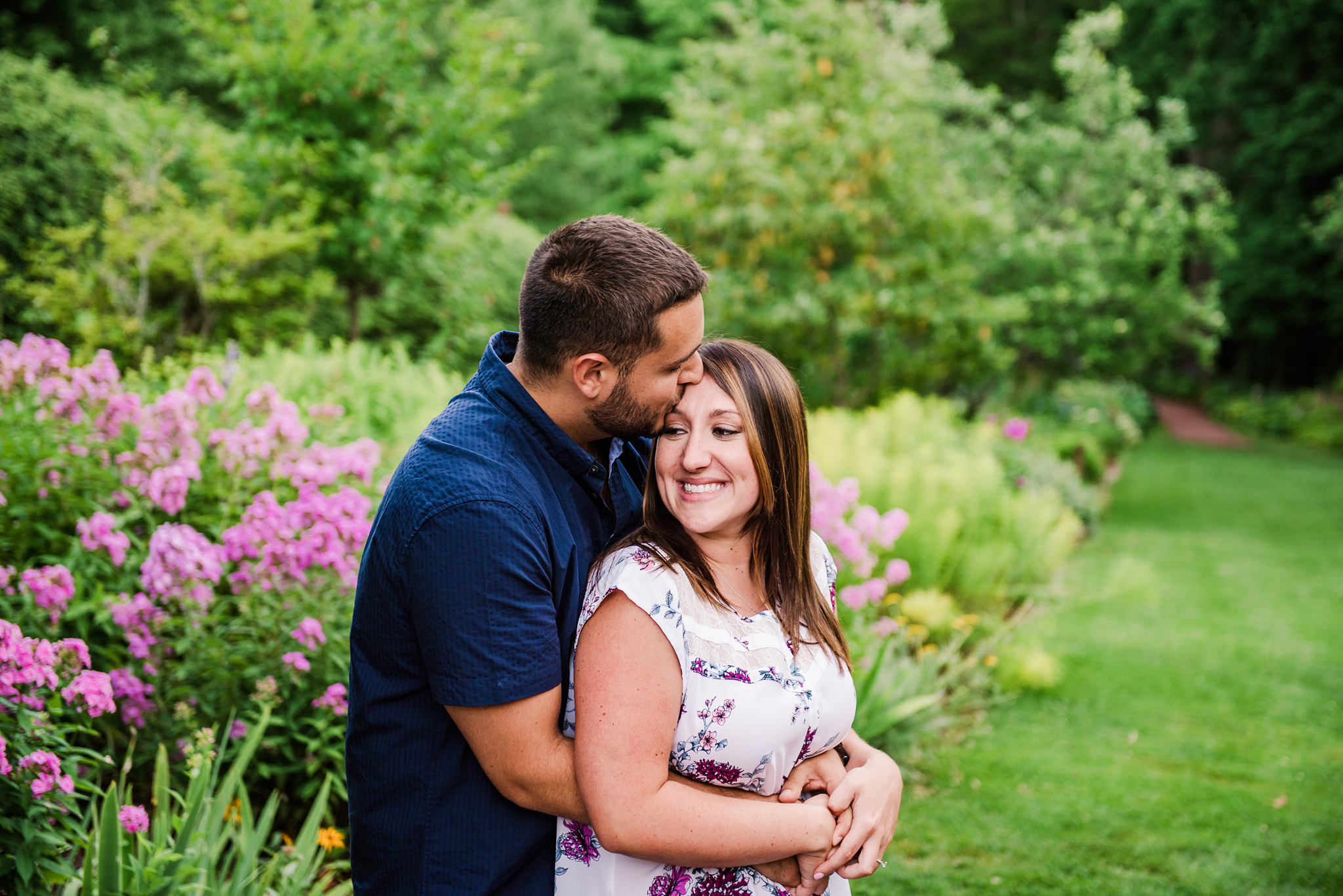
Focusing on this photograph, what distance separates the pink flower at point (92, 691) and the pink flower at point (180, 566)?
0.53 metres

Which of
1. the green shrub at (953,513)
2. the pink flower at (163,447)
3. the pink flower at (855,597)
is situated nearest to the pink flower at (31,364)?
the pink flower at (163,447)

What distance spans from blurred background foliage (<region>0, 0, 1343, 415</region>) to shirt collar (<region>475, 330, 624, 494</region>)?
6743mm

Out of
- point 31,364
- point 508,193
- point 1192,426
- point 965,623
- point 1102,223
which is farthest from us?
point 1192,426

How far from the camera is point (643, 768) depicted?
1.69 m

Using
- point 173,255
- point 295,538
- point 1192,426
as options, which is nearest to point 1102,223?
point 173,255

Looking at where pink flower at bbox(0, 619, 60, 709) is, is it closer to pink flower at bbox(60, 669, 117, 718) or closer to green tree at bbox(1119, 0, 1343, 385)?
pink flower at bbox(60, 669, 117, 718)

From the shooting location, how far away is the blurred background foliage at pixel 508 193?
317 inches

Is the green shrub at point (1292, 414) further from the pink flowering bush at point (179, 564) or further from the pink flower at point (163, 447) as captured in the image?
the pink flower at point (163, 447)

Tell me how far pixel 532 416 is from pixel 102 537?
2.09 m

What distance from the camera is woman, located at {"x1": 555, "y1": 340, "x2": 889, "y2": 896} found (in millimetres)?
1716

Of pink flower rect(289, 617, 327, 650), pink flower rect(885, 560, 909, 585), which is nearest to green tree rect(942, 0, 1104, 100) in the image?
pink flower rect(885, 560, 909, 585)

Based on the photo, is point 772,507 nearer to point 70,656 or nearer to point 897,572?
point 70,656

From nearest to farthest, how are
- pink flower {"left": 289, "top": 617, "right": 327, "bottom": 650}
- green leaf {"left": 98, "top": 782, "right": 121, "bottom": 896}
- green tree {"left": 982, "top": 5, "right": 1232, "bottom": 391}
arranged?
green leaf {"left": 98, "top": 782, "right": 121, "bottom": 896}, pink flower {"left": 289, "top": 617, "right": 327, "bottom": 650}, green tree {"left": 982, "top": 5, "right": 1232, "bottom": 391}

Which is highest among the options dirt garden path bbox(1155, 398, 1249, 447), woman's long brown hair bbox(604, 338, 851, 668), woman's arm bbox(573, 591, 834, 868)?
woman's long brown hair bbox(604, 338, 851, 668)
